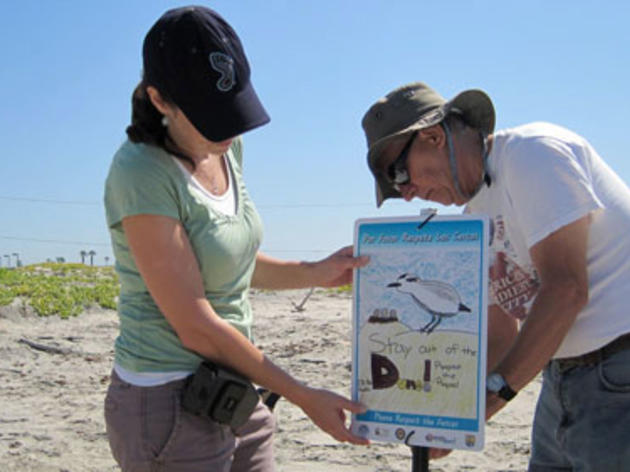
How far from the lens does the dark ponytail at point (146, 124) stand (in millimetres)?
2125

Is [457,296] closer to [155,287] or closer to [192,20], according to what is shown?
[155,287]

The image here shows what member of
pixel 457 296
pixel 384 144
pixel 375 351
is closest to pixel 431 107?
pixel 384 144

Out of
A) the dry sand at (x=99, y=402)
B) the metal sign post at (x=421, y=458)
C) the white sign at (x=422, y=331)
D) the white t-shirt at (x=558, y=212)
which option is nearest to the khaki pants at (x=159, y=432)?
the white sign at (x=422, y=331)

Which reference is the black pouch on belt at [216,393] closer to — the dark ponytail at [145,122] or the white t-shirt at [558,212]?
the dark ponytail at [145,122]

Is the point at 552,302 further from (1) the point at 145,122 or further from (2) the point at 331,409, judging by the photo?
(1) the point at 145,122

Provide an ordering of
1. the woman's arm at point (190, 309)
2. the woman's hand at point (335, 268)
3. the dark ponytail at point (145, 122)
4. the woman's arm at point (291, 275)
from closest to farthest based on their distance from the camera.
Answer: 1. the woman's arm at point (190, 309)
2. the dark ponytail at point (145, 122)
3. the woman's hand at point (335, 268)
4. the woman's arm at point (291, 275)

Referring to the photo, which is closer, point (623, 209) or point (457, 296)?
point (457, 296)

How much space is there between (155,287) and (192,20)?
0.76 meters

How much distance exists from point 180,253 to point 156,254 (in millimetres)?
66

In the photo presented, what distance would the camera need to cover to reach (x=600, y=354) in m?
2.27

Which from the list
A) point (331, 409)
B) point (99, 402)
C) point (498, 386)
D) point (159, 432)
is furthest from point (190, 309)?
point (99, 402)

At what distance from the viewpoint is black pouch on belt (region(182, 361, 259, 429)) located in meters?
2.08

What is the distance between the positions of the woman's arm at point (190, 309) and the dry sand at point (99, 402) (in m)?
2.75

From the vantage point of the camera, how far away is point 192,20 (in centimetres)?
206
